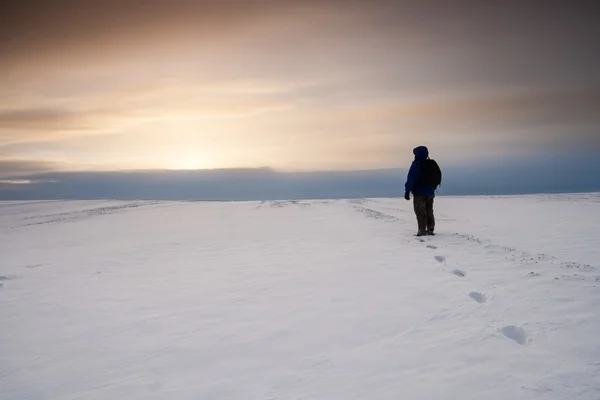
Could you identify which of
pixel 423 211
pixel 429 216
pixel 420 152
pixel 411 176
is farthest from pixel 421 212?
pixel 420 152

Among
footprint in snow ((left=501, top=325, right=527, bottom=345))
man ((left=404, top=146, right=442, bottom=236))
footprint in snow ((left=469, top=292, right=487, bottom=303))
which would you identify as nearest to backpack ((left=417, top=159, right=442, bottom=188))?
man ((left=404, top=146, right=442, bottom=236))

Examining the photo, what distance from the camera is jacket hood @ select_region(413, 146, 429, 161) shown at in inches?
470

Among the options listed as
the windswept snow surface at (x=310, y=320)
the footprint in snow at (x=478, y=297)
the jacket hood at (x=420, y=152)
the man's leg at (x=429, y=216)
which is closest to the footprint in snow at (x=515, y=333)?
the windswept snow surface at (x=310, y=320)

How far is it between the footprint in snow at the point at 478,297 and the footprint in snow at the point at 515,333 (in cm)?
101

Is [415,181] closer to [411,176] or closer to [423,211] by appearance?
[411,176]

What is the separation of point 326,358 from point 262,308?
6.13 feet

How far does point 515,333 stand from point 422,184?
746cm

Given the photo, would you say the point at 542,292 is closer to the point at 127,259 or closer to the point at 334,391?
the point at 334,391

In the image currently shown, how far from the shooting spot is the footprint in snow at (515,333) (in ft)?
14.9

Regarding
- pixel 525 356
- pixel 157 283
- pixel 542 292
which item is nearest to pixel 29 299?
pixel 157 283

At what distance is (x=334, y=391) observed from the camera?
376 centimetres

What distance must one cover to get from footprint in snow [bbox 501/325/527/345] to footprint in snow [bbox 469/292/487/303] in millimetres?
1011

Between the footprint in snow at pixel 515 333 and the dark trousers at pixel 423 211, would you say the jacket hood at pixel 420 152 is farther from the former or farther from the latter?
the footprint in snow at pixel 515 333

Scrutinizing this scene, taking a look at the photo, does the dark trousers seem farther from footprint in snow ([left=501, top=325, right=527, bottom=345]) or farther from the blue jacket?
footprint in snow ([left=501, top=325, right=527, bottom=345])
